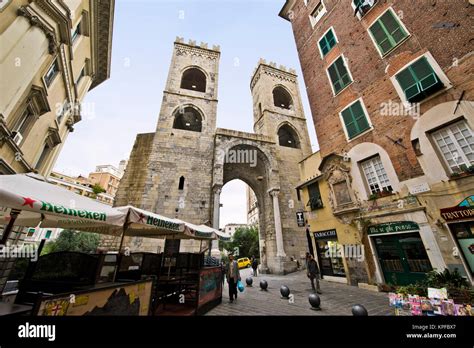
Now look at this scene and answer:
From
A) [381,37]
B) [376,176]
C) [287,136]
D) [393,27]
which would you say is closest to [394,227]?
[376,176]

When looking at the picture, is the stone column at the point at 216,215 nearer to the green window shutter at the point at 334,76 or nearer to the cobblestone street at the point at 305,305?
the cobblestone street at the point at 305,305

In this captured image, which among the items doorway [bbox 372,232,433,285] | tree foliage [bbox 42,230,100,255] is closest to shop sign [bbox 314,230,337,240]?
doorway [bbox 372,232,433,285]

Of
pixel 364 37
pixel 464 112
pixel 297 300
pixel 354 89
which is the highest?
pixel 364 37

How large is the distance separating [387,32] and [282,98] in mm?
18169

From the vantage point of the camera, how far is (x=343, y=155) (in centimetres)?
1027

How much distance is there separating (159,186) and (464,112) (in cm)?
1668

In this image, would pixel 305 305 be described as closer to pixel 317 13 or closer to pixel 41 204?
pixel 41 204

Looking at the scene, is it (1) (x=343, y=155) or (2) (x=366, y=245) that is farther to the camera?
(1) (x=343, y=155)

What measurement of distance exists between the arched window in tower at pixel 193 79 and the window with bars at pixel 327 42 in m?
13.2

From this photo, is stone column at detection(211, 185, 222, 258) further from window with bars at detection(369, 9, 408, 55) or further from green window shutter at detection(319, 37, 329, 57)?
window with bars at detection(369, 9, 408, 55)


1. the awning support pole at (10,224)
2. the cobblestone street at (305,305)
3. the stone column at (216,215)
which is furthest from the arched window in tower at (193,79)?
the cobblestone street at (305,305)
